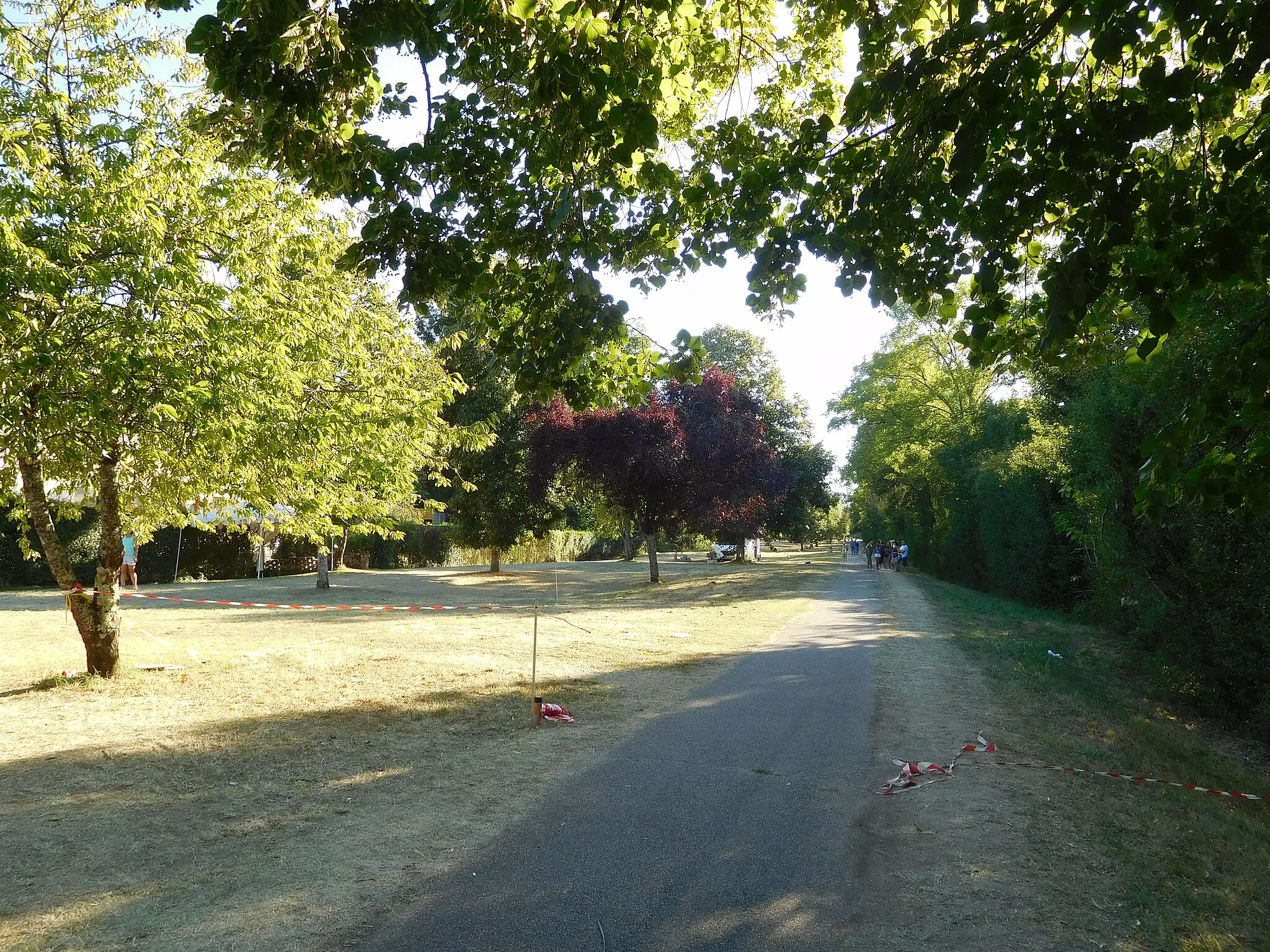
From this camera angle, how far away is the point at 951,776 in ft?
20.3

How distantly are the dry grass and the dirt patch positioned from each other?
230 cm

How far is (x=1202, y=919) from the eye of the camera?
3957 mm

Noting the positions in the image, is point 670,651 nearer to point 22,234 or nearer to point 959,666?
Answer: point 959,666

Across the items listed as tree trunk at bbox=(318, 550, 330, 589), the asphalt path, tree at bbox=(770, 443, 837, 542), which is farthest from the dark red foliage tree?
the asphalt path

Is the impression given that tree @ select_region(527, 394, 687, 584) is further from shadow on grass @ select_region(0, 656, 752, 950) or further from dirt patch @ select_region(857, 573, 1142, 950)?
dirt patch @ select_region(857, 573, 1142, 950)

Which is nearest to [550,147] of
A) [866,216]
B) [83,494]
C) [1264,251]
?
[866,216]

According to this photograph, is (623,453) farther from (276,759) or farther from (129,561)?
(276,759)

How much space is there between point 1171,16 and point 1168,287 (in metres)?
1.54

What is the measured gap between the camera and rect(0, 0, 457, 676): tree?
7234 mm

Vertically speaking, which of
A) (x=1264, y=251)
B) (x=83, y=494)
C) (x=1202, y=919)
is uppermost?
(x=1264, y=251)

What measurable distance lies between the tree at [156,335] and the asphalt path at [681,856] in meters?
4.86

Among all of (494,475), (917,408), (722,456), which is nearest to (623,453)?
(722,456)

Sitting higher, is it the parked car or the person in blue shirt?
the person in blue shirt

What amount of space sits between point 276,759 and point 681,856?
371 cm
